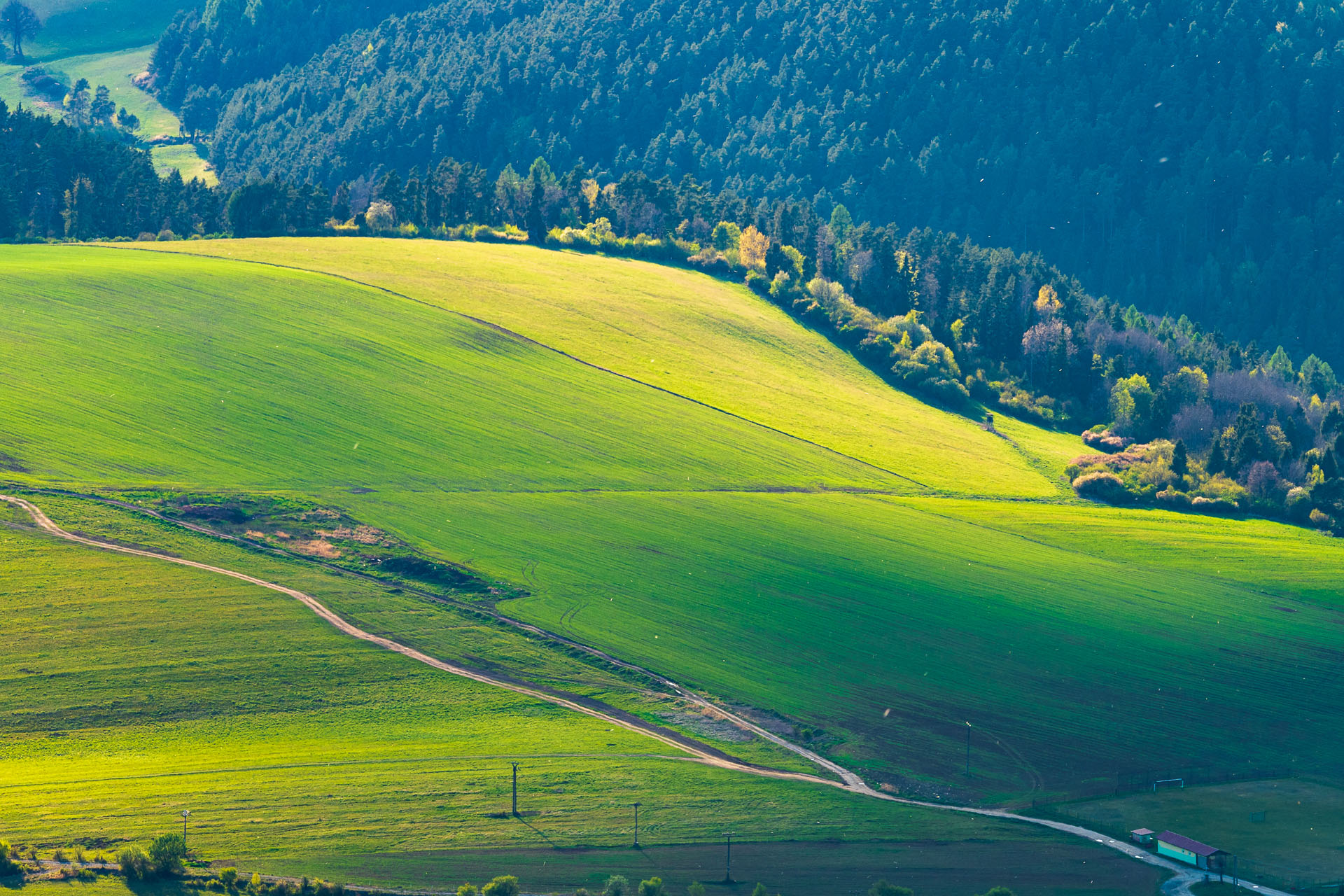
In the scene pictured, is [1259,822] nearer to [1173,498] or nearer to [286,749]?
[286,749]

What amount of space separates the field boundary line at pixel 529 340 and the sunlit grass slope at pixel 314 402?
4.80 ft

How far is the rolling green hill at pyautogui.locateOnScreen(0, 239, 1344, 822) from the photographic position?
92.6 m

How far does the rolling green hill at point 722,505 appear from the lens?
92.6 metres

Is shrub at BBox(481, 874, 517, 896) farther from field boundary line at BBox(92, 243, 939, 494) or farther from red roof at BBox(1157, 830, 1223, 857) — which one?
field boundary line at BBox(92, 243, 939, 494)

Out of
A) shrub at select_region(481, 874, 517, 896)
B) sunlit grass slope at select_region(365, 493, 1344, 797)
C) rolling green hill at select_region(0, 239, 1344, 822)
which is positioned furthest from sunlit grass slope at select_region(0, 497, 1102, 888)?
sunlit grass slope at select_region(365, 493, 1344, 797)

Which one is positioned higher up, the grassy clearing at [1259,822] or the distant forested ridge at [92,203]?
the distant forested ridge at [92,203]

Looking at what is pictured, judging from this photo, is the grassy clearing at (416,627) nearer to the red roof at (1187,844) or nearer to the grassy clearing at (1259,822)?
the grassy clearing at (1259,822)

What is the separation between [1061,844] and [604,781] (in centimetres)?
2668

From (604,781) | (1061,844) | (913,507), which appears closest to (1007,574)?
(913,507)

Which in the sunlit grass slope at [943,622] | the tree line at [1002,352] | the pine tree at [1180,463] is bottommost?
the sunlit grass slope at [943,622]

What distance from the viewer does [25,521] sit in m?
96.9

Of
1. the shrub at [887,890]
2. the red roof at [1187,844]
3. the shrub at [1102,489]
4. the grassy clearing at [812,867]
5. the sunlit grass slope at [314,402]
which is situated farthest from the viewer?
the shrub at [1102,489]

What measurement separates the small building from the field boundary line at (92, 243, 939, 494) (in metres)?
58.9

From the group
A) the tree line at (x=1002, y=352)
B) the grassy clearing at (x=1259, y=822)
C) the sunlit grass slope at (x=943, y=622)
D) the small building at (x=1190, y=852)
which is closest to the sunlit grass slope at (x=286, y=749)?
the small building at (x=1190, y=852)
